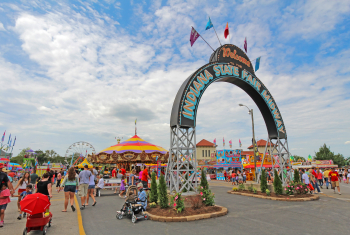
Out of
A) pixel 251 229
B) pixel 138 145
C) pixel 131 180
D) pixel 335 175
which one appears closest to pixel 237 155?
pixel 138 145

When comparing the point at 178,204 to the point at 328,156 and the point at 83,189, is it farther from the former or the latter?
the point at 328,156

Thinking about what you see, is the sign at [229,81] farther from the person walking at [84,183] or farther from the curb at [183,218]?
the person walking at [84,183]

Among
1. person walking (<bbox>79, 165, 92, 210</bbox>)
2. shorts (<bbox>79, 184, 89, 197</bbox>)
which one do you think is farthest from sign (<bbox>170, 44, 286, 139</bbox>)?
shorts (<bbox>79, 184, 89, 197</bbox>)

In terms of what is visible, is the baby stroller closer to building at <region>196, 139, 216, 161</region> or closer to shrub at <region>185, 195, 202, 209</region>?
shrub at <region>185, 195, 202, 209</region>

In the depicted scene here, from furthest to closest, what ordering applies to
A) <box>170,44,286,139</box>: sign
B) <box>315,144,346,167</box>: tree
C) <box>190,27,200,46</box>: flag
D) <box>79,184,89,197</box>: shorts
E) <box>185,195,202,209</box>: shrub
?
1. <box>315,144,346,167</box>: tree
2. <box>190,27,200,46</box>: flag
3. <box>170,44,286,139</box>: sign
4. <box>79,184,89,197</box>: shorts
5. <box>185,195,202,209</box>: shrub

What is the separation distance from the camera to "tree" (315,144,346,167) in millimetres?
62438

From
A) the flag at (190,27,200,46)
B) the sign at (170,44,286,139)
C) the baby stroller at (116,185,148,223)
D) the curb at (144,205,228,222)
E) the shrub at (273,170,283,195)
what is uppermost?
the flag at (190,27,200,46)

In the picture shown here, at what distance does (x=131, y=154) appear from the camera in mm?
26188

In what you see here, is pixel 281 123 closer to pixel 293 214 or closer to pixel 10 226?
pixel 293 214

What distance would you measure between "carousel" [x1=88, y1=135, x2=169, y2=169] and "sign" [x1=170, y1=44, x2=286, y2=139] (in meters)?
15.1

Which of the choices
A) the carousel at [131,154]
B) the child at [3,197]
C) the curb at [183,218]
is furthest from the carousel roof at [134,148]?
→ the child at [3,197]

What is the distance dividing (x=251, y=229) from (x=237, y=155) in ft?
91.6

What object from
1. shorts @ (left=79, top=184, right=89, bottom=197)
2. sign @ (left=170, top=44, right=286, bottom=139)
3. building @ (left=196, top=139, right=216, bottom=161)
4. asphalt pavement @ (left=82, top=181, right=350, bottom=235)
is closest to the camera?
asphalt pavement @ (left=82, top=181, right=350, bottom=235)

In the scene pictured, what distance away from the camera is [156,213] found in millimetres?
7539
